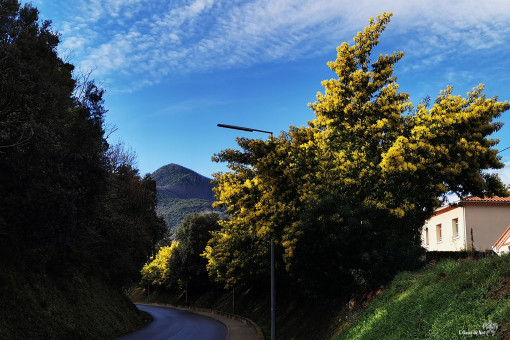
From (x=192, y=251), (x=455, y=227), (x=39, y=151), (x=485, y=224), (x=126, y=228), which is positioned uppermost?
(x=39, y=151)

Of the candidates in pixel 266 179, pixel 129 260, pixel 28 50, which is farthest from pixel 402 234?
pixel 129 260

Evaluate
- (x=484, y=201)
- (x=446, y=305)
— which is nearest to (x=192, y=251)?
(x=484, y=201)

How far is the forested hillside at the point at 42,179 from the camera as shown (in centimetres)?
1564

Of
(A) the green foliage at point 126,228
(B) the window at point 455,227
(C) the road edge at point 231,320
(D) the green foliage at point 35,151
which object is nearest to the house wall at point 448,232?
(B) the window at point 455,227

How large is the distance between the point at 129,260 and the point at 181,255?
80.6 feet

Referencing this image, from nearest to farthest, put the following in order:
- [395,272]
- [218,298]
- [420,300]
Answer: [420,300], [395,272], [218,298]

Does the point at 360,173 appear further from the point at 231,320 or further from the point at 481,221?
the point at 231,320

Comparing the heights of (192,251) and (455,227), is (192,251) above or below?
below

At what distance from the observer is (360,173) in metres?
16.9

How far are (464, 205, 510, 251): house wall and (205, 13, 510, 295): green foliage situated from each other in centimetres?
1411

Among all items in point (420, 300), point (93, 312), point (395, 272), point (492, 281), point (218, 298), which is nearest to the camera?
point (492, 281)

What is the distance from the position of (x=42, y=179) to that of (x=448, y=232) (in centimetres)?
3091

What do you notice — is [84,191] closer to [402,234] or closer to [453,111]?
[402,234]

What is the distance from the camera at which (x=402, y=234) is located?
55.0ft
